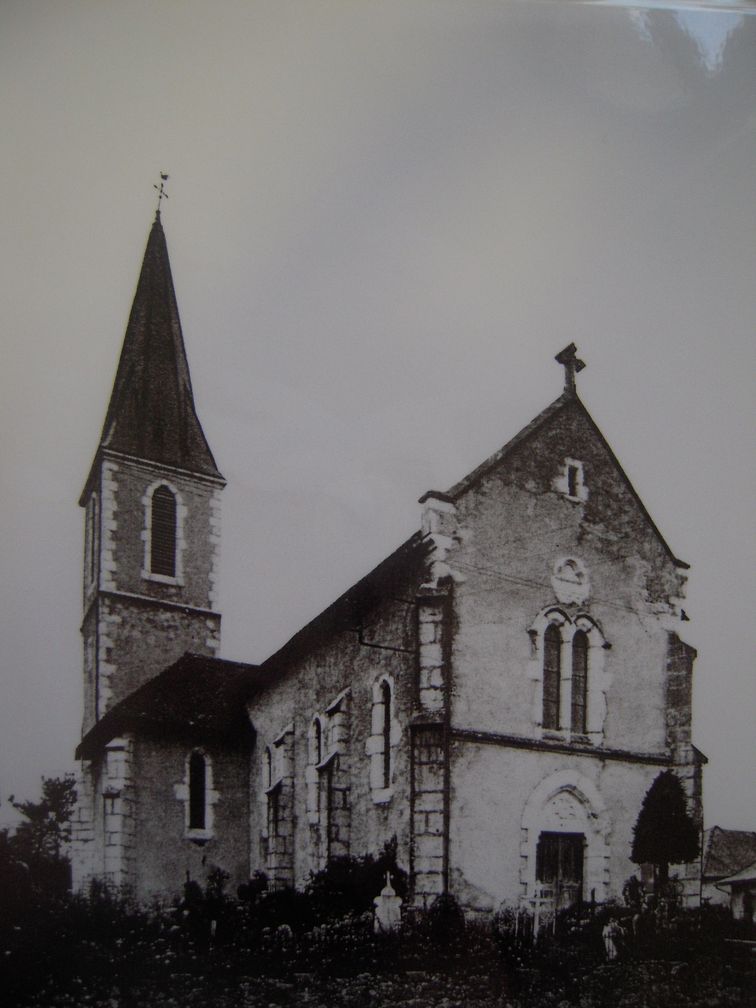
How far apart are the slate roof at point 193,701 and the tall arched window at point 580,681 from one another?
152 centimetres

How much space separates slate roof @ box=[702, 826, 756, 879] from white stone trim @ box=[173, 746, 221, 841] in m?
2.34

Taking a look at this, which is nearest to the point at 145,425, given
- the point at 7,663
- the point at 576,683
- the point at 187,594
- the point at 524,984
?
the point at 187,594

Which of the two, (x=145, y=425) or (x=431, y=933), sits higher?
(x=145, y=425)

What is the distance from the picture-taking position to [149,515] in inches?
220

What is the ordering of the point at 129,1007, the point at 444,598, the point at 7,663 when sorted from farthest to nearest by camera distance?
the point at 444,598, the point at 7,663, the point at 129,1007

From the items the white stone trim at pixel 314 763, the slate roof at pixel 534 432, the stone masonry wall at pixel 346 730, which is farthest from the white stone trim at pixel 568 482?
the white stone trim at pixel 314 763

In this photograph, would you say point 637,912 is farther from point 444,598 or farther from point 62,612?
point 62,612

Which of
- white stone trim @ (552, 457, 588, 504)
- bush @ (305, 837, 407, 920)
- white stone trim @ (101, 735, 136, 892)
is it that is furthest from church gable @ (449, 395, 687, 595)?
white stone trim @ (101, 735, 136, 892)

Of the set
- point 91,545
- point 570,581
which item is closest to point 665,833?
point 570,581

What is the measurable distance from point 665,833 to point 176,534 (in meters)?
2.71

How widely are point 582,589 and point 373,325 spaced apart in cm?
161

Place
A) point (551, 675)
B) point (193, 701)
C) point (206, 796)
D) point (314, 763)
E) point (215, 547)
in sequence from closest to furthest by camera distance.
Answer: point (215, 547)
point (551, 675)
point (206, 796)
point (314, 763)
point (193, 701)

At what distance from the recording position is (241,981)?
184 inches

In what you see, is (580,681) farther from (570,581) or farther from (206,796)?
(206,796)
